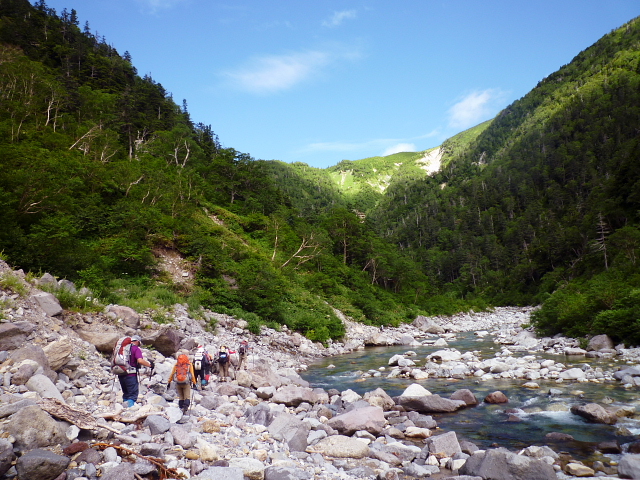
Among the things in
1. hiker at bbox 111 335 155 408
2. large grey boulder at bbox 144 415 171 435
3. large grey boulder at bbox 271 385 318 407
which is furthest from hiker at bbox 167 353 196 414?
large grey boulder at bbox 271 385 318 407

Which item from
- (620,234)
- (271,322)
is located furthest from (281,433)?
(620,234)

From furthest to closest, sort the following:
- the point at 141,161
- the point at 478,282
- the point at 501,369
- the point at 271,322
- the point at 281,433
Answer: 1. the point at 478,282
2. the point at 141,161
3. the point at 271,322
4. the point at 501,369
5. the point at 281,433

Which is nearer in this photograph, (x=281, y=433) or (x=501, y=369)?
(x=281, y=433)

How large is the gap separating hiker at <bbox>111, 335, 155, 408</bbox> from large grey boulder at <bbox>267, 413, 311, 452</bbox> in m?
2.99

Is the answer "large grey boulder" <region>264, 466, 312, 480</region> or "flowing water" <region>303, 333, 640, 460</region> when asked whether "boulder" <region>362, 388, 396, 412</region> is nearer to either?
"flowing water" <region>303, 333, 640, 460</region>

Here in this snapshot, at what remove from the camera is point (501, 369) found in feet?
46.0

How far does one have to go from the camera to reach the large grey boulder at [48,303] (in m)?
9.72

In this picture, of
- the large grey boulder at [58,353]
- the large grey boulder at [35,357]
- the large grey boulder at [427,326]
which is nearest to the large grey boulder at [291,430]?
the large grey boulder at [35,357]

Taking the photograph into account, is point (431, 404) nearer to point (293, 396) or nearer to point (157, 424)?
point (293, 396)

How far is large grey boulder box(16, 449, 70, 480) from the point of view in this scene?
4.05 meters

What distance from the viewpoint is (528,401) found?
10086 millimetres

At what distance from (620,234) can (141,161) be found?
48486 millimetres

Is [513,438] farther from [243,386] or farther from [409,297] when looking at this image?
[409,297]

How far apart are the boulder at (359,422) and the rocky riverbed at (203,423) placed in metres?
0.03
